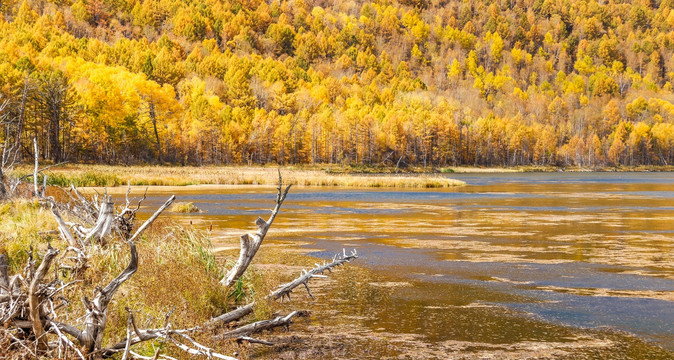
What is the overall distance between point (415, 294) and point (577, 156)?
158 m

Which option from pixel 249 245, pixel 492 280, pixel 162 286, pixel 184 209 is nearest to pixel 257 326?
pixel 249 245

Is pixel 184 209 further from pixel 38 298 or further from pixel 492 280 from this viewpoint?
pixel 38 298

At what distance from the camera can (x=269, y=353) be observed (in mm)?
10234

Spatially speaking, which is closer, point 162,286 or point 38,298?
point 38,298

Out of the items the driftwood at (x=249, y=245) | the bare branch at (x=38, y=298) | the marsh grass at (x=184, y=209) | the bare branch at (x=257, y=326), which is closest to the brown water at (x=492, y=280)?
the bare branch at (x=257, y=326)

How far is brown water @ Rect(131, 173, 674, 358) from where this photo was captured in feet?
35.6

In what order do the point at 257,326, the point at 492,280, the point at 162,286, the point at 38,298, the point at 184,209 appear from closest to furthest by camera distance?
the point at 38,298
the point at 162,286
the point at 257,326
the point at 492,280
the point at 184,209

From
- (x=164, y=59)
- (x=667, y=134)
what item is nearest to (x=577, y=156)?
(x=667, y=134)

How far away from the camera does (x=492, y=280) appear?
1592cm

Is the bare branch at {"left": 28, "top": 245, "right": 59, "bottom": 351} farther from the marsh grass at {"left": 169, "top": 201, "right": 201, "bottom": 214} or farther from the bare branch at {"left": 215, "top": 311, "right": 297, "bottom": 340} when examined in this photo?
the marsh grass at {"left": 169, "top": 201, "right": 201, "bottom": 214}

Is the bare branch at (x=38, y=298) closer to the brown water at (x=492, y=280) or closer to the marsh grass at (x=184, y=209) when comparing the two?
the brown water at (x=492, y=280)

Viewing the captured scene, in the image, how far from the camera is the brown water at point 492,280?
10859 millimetres

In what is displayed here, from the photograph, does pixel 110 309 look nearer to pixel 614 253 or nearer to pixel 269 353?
pixel 269 353

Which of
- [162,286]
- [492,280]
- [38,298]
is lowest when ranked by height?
[492,280]
